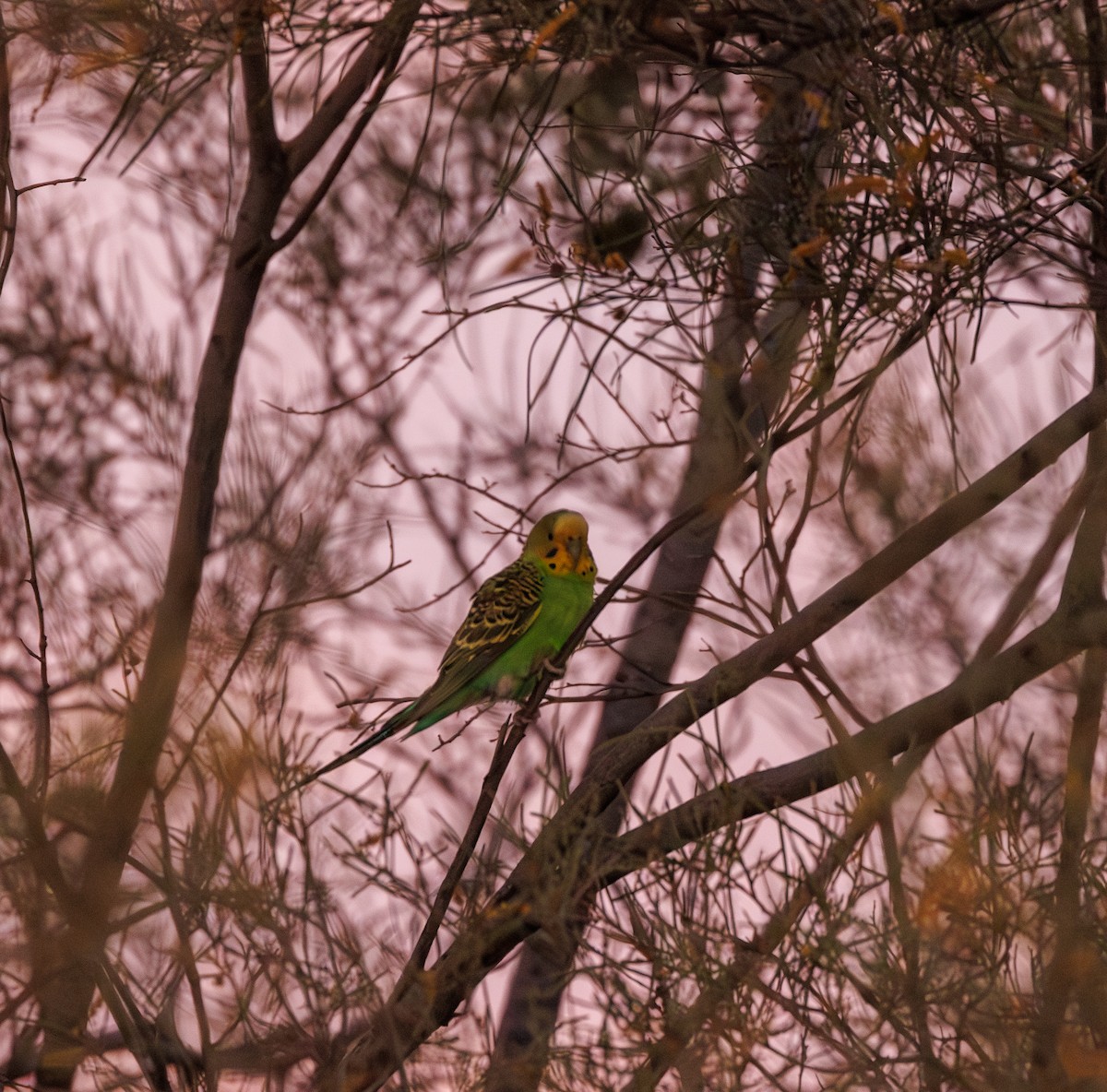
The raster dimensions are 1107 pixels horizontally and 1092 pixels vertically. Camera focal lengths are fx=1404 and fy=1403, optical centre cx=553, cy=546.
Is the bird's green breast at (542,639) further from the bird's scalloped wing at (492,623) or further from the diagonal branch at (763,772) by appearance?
the diagonal branch at (763,772)

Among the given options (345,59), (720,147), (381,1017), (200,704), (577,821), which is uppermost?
(345,59)

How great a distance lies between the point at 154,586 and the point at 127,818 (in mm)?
544

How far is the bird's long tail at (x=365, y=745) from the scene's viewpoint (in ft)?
7.03

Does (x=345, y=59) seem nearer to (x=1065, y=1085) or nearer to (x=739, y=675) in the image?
(x=739, y=675)

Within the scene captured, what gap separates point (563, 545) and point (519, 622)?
0.21 meters

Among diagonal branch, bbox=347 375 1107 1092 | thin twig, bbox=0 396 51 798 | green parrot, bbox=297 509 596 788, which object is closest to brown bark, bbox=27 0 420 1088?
thin twig, bbox=0 396 51 798

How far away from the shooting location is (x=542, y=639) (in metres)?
3.24

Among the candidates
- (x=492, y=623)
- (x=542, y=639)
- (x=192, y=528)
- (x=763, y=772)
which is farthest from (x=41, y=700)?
(x=542, y=639)

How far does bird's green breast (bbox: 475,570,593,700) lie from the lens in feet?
10.3

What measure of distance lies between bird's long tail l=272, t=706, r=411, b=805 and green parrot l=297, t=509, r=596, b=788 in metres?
0.07

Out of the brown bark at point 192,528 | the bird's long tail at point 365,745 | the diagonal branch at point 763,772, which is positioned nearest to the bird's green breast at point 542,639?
the bird's long tail at point 365,745

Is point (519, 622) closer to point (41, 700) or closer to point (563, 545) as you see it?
point (563, 545)

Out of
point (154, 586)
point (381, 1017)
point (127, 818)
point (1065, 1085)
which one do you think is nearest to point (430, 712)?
point (154, 586)

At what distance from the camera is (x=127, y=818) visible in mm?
2248
